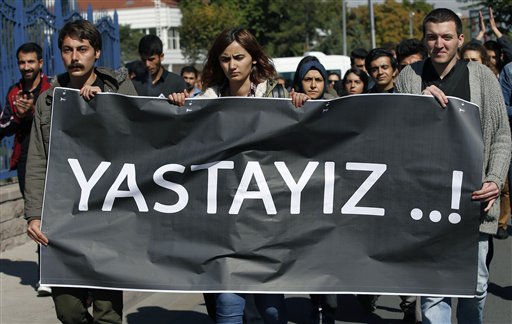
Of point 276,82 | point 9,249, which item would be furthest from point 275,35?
point 276,82

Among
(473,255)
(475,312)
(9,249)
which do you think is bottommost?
(9,249)

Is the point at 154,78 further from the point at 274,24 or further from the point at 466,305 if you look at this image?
the point at 274,24

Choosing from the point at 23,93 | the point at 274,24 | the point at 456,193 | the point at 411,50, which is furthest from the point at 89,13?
the point at 274,24

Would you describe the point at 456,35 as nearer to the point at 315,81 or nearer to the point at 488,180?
the point at 488,180

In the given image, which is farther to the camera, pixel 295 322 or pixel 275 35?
pixel 275 35

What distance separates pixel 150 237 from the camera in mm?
4980

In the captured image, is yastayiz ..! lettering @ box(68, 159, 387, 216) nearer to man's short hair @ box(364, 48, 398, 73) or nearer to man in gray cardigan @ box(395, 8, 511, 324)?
man in gray cardigan @ box(395, 8, 511, 324)

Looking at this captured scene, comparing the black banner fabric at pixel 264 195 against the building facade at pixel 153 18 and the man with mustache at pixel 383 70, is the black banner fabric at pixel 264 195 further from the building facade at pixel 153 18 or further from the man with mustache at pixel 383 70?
the building facade at pixel 153 18

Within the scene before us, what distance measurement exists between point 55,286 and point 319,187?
141cm

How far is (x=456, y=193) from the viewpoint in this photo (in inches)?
189

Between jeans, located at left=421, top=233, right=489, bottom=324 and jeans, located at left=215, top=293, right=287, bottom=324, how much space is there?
729 mm

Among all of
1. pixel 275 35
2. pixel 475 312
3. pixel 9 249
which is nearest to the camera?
pixel 475 312

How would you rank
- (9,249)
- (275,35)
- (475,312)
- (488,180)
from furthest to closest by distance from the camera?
(275,35) → (9,249) → (475,312) → (488,180)

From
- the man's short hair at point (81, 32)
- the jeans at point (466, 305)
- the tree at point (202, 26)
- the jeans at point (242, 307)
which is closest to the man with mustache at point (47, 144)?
the man's short hair at point (81, 32)
